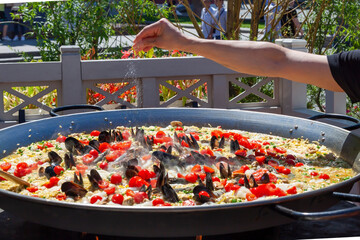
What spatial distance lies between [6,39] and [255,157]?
56.3ft

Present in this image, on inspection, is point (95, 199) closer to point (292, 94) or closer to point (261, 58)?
point (261, 58)

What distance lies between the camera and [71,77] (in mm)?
5797

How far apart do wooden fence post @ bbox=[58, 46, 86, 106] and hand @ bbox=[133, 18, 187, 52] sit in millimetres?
2825

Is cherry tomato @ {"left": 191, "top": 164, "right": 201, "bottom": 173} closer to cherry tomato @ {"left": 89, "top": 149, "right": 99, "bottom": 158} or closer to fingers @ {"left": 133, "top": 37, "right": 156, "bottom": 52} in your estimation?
cherry tomato @ {"left": 89, "top": 149, "right": 99, "bottom": 158}

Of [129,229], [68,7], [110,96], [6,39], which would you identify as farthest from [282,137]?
[6,39]

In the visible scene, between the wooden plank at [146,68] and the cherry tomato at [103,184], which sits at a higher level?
the wooden plank at [146,68]

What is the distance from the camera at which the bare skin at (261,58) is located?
2744 mm

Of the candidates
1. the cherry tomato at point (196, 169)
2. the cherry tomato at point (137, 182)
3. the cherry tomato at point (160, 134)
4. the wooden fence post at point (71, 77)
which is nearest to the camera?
the cherry tomato at point (137, 182)

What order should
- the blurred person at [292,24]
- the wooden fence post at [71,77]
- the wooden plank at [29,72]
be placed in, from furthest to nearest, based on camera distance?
the blurred person at [292,24] → the wooden fence post at [71,77] → the wooden plank at [29,72]

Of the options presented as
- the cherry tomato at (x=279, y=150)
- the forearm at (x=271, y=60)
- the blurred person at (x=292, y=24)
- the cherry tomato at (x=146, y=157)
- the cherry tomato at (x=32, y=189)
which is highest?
the blurred person at (x=292, y=24)

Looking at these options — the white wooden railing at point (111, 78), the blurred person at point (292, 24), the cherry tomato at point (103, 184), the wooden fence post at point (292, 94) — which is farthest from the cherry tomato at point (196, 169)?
the blurred person at point (292, 24)

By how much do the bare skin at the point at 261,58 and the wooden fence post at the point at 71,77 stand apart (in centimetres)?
286

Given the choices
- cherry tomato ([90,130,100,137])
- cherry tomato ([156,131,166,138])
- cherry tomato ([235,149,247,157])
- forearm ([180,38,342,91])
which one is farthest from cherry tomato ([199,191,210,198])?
cherry tomato ([90,130,100,137])

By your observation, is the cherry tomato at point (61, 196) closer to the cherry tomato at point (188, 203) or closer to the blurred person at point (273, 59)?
the cherry tomato at point (188, 203)
